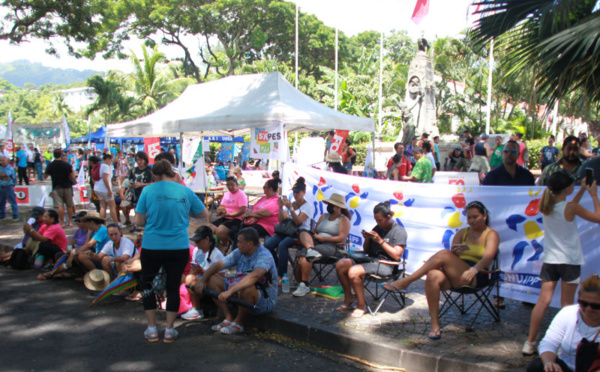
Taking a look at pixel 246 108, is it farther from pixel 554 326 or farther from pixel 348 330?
pixel 554 326

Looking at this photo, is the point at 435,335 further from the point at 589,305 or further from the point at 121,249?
the point at 121,249

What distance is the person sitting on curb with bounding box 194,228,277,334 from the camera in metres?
5.17

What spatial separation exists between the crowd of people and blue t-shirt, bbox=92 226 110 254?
0.01m

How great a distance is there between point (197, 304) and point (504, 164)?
4.19m

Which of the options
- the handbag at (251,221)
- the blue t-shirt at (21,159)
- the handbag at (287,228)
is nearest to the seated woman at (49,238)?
the handbag at (251,221)

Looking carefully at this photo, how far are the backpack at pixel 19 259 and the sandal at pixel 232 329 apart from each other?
15.3 feet

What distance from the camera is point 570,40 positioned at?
4.59 meters

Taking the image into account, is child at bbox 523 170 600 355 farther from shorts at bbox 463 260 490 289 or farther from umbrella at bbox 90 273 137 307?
umbrella at bbox 90 273 137 307

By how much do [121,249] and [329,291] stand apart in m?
2.99

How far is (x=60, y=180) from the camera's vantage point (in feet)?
36.5

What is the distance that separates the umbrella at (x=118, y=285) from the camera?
238 inches

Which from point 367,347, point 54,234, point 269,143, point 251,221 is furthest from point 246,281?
point 269,143

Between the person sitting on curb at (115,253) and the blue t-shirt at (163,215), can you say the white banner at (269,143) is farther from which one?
the blue t-shirt at (163,215)

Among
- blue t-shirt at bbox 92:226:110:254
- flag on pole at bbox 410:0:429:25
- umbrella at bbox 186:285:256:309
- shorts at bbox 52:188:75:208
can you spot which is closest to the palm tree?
umbrella at bbox 186:285:256:309
